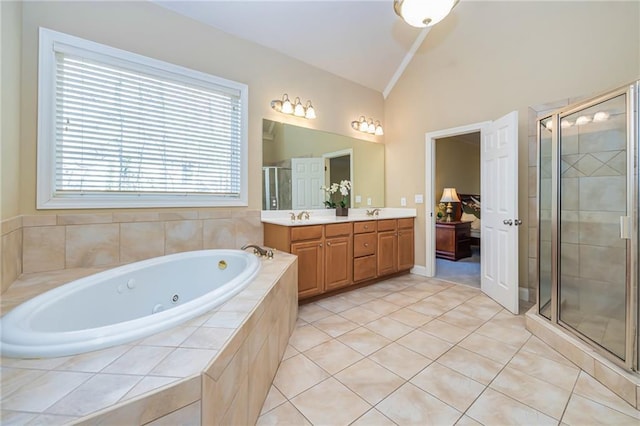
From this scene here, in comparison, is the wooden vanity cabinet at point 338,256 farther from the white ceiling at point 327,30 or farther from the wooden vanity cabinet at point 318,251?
the white ceiling at point 327,30

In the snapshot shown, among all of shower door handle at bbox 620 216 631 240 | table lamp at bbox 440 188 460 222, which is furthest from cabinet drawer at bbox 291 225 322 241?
table lamp at bbox 440 188 460 222

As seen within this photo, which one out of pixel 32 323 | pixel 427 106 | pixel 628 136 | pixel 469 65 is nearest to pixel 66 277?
pixel 32 323

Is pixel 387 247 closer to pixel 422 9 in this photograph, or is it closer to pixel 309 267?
pixel 309 267

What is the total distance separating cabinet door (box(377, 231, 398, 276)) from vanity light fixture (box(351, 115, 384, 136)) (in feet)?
5.08

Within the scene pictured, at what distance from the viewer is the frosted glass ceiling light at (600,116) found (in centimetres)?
178

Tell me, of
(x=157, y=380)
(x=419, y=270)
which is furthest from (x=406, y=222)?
(x=157, y=380)

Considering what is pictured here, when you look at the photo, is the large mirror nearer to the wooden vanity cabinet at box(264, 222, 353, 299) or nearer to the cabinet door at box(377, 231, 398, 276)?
the wooden vanity cabinet at box(264, 222, 353, 299)

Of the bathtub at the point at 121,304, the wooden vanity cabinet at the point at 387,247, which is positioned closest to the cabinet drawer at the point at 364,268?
the wooden vanity cabinet at the point at 387,247

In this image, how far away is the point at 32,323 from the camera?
1.09 m

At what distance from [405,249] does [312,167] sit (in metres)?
1.70

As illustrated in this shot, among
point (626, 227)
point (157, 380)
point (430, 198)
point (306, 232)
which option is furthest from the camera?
point (430, 198)

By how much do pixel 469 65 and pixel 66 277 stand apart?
14.4ft

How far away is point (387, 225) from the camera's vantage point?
3.38 m

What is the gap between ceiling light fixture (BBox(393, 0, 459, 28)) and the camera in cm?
200
